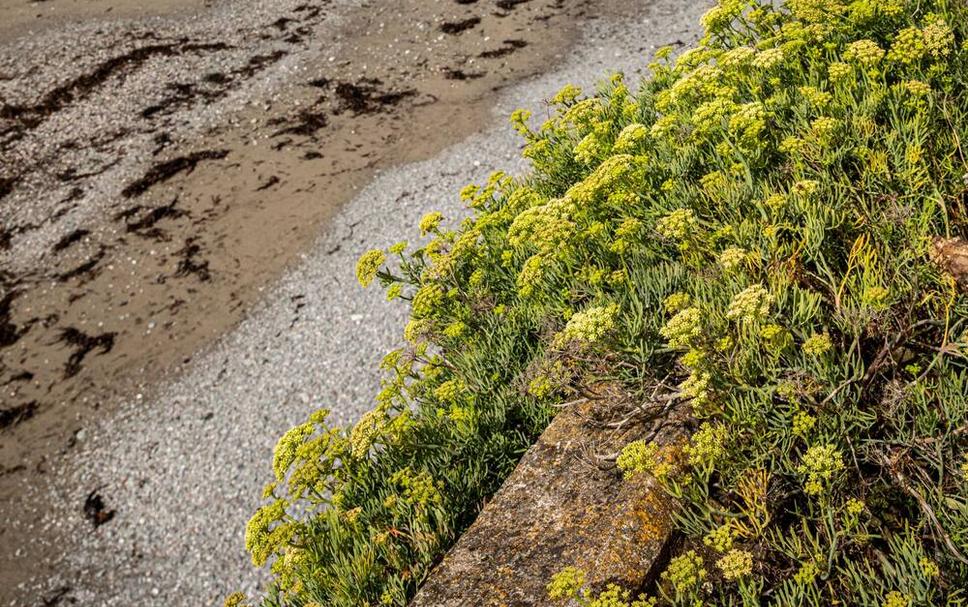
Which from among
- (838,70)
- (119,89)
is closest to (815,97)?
(838,70)

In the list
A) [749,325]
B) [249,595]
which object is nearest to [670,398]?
[749,325]

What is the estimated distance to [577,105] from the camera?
15.1 ft

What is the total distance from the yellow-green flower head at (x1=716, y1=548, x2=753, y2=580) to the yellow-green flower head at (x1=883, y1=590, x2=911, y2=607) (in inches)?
16.9

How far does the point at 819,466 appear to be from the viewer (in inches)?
93.6

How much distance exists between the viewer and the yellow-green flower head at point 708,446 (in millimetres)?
2584

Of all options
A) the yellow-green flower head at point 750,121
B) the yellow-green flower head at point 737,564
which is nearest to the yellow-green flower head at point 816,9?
the yellow-green flower head at point 750,121

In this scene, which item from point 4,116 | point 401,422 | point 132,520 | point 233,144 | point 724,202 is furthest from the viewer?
point 4,116

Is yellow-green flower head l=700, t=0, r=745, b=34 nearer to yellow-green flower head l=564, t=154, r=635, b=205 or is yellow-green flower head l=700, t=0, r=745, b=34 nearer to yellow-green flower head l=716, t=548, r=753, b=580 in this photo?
yellow-green flower head l=564, t=154, r=635, b=205

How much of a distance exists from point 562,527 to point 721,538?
0.74 meters

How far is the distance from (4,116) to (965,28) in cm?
1413

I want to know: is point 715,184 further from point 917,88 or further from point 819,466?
point 819,466

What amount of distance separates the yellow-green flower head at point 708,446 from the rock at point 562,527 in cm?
27

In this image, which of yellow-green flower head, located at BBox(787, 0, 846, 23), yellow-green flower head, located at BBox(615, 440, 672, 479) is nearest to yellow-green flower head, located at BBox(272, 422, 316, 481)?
yellow-green flower head, located at BBox(615, 440, 672, 479)

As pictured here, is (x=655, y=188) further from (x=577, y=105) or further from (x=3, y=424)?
(x=3, y=424)
